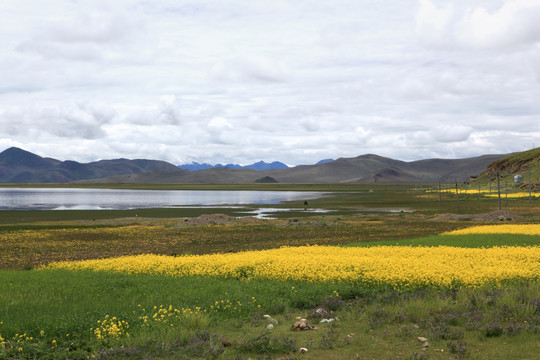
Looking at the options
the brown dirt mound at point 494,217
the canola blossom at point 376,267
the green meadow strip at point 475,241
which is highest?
the canola blossom at point 376,267

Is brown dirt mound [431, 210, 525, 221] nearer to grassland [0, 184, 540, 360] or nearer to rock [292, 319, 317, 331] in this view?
grassland [0, 184, 540, 360]

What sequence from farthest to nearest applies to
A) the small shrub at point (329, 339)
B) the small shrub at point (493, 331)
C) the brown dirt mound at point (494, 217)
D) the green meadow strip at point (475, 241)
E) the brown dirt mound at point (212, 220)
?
the brown dirt mound at point (212, 220)
the brown dirt mound at point (494, 217)
the green meadow strip at point (475, 241)
the small shrub at point (493, 331)
the small shrub at point (329, 339)

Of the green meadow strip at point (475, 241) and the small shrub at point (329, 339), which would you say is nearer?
the small shrub at point (329, 339)

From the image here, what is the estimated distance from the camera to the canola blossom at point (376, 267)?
17812 millimetres

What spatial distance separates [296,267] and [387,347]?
33.2ft

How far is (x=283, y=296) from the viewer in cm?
1576

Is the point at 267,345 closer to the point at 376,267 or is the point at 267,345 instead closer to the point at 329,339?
the point at 329,339

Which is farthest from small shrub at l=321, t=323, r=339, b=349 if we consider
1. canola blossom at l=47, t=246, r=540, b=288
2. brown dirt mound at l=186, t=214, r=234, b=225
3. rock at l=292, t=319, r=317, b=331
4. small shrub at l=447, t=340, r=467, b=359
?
brown dirt mound at l=186, t=214, r=234, b=225

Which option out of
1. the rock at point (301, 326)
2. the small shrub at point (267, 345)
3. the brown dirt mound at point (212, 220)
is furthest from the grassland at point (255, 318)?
the brown dirt mound at point (212, 220)

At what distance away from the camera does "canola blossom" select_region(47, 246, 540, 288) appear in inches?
701

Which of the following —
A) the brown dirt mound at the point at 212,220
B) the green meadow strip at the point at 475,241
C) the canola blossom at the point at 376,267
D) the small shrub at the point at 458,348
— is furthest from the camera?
the brown dirt mound at the point at 212,220

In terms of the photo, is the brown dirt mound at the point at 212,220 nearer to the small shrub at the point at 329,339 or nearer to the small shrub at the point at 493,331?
the small shrub at the point at 329,339

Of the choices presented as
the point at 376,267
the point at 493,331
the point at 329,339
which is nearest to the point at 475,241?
the point at 376,267

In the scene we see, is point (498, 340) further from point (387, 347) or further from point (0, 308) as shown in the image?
point (0, 308)
